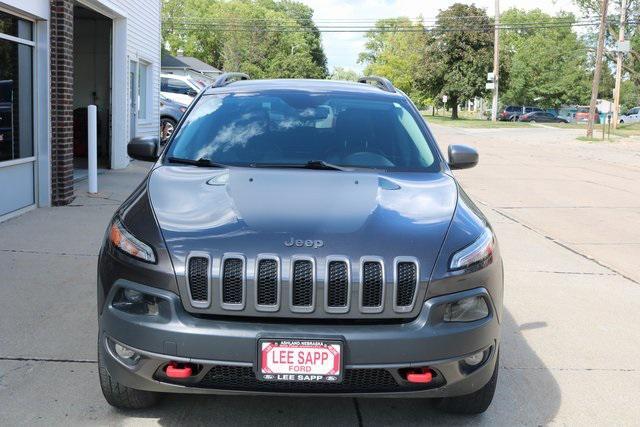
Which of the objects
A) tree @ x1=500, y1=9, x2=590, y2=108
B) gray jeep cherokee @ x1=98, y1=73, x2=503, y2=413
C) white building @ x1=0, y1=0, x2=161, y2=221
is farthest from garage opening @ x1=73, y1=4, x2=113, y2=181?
tree @ x1=500, y1=9, x2=590, y2=108

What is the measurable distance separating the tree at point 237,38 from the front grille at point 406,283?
75.3 meters

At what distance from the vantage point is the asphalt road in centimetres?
375

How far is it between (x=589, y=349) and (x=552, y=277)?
2.08 m

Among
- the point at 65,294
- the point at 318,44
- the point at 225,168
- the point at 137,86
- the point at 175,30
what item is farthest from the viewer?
the point at 318,44

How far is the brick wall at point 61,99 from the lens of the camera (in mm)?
9586

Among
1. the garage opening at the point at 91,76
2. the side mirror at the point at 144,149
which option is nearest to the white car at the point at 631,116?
the garage opening at the point at 91,76

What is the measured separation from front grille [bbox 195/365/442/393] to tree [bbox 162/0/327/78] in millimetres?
75446

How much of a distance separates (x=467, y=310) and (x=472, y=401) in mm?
671

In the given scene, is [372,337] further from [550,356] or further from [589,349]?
[589,349]

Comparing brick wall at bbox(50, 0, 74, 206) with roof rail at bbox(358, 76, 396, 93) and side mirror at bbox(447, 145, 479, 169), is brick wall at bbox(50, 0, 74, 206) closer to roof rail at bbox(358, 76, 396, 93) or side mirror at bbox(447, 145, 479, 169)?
roof rail at bbox(358, 76, 396, 93)

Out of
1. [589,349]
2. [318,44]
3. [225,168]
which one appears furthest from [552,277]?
[318,44]

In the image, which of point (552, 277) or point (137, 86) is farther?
point (137, 86)

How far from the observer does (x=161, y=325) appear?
305 cm

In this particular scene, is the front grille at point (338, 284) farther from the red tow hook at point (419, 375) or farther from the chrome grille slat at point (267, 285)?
the red tow hook at point (419, 375)
